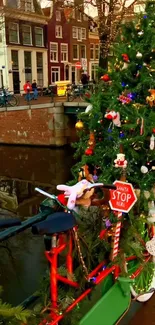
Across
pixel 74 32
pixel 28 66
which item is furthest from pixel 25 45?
pixel 74 32

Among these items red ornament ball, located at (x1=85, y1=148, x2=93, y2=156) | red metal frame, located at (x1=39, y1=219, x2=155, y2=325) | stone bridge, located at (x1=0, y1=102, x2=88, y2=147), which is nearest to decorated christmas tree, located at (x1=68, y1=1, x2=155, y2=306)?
red ornament ball, located at (x1=85, y1=148, x2=93, y2=156)

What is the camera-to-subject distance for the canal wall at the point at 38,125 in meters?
14.9

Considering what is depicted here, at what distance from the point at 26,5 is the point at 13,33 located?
8.68 ft

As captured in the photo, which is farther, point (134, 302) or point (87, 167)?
point (134, 302)

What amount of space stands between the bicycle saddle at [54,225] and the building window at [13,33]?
77.6 feet

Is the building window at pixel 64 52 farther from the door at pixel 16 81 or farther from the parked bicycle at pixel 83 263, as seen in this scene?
the parked bicycle at pixel 83 263

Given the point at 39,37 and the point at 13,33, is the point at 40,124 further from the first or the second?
the point at 39,37

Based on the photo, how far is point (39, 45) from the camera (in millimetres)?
26266

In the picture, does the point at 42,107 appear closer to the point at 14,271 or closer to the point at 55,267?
the point at 14,271

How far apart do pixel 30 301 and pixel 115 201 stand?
0.79 m

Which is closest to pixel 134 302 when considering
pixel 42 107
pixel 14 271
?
pixel 14 271

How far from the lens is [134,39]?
2611 mm

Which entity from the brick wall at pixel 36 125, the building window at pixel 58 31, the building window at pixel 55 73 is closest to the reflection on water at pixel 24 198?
the brick wall at pixel 36 125

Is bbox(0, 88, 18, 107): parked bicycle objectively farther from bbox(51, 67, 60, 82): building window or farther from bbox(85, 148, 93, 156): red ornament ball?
bbox(85, 148, 93, 156): red ornament ball
